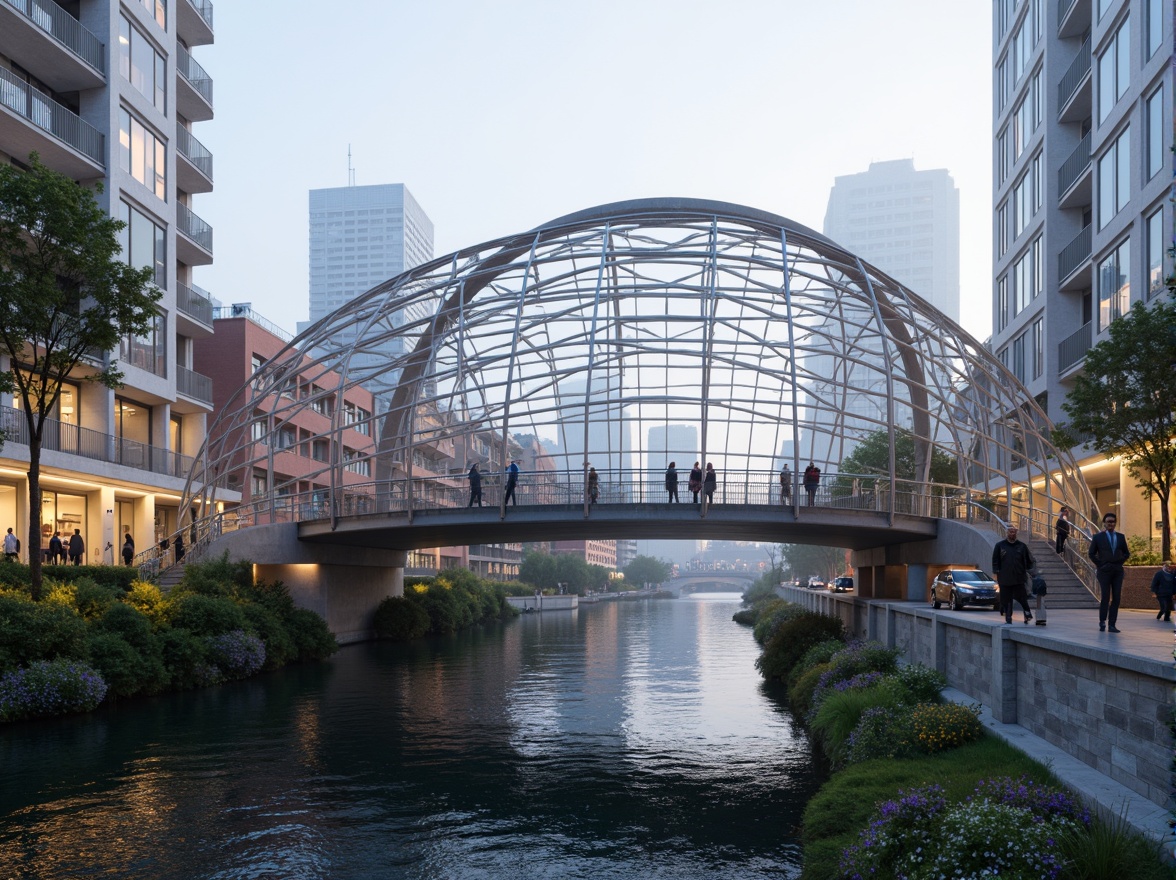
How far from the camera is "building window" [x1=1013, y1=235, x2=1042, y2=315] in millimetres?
60562

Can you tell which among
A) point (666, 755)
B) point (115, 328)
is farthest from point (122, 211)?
point (666, 755)

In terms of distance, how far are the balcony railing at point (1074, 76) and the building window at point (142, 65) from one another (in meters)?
45.1

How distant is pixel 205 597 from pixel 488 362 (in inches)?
600

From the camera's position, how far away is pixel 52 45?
44.9 metres

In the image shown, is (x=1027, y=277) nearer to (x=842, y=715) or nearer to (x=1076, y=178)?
(x=1076, y=178)

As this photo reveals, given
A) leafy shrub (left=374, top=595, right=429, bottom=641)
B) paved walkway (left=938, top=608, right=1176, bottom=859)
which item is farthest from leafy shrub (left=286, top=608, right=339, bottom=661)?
paved walkway (left=938, top=608, right=1176, bottom=859)

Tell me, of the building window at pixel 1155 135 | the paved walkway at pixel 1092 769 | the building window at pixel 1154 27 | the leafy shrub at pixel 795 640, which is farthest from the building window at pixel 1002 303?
the paved walkway at pixel 1092 769

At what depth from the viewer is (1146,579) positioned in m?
33.3

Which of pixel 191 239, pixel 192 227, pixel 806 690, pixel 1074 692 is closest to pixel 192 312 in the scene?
pixel 191 239

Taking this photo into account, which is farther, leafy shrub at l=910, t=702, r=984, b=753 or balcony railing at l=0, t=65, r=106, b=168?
balcony railing at l=0, t=65, r=106, b=168

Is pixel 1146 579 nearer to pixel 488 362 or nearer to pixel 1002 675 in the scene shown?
pixel 1002 675

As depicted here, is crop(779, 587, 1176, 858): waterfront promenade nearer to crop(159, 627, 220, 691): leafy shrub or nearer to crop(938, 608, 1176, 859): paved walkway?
crop(938, 608, 1176, 859): paved walkway

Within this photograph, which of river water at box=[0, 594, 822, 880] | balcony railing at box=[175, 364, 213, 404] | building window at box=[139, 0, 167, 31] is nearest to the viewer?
river water at box=[0, 594, 822, 880]

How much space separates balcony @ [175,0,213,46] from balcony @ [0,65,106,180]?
48.9 ft
